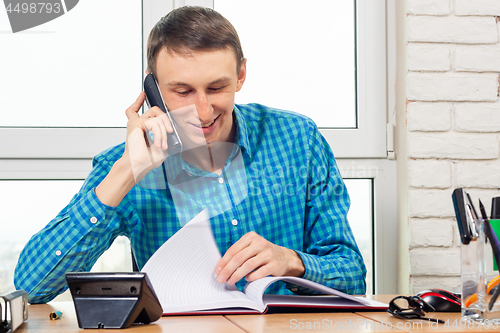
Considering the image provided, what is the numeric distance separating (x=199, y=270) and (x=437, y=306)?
373 millimetres

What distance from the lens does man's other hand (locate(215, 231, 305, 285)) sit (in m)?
0.77

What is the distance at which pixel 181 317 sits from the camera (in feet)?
2.08

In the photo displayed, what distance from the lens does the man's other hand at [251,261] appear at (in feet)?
2.52

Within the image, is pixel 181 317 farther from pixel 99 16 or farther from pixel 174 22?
pixel 99 16

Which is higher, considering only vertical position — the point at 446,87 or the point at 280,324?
the point at 446,87

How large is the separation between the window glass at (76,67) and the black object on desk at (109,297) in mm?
972

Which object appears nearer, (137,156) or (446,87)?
(137,156)

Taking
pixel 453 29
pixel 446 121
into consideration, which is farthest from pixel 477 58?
pixel 446 121

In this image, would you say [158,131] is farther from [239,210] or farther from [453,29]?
[453,29]

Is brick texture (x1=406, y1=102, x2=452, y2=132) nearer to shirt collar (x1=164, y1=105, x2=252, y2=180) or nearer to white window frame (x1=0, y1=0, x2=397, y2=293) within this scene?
white window frame (x1=0, y1=0, x2=397, y2=293)

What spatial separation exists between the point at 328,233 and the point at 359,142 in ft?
1.60

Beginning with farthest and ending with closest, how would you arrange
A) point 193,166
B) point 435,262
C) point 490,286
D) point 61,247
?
point 435,262 → point 193,166 → point 61,247 → point 490,286

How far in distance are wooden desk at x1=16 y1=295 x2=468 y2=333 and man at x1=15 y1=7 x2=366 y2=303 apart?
18cm

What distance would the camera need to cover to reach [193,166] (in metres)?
1.09
